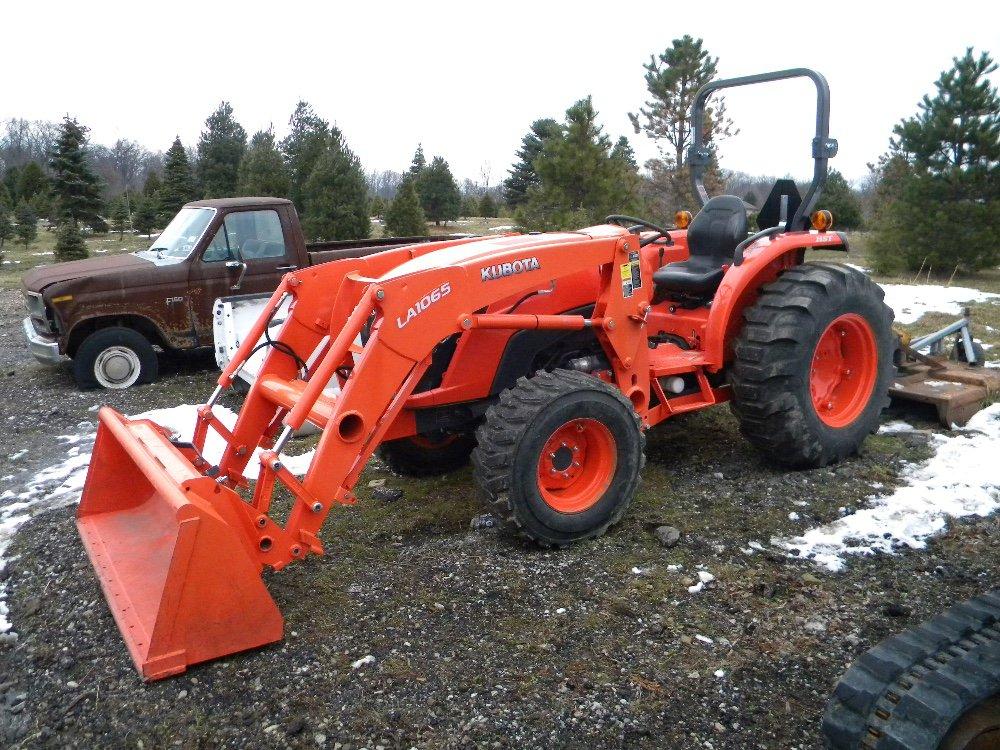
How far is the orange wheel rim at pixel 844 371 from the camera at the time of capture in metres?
5.51

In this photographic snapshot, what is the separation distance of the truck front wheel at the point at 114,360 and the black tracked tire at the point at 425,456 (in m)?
4.74

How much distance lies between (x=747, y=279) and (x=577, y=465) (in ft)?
5.35

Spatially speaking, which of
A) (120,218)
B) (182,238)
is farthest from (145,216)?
(182,238)

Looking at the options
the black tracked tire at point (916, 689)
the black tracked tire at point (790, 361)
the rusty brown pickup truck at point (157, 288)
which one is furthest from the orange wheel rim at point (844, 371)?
the rusty brown pickup truck at point (157, 288)

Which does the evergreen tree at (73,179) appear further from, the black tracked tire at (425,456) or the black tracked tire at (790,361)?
the black tracked tire at (790,361)

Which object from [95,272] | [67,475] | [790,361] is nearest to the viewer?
[790,361]

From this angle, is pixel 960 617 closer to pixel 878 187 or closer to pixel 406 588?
pixel 406 588

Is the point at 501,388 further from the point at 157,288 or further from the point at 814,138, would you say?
the point at 157,288

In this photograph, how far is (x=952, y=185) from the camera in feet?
60.1

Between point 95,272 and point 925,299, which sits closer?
point 95,272

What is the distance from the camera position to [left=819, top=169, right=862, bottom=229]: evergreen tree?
27344mm

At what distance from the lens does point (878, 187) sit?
28.3 meters

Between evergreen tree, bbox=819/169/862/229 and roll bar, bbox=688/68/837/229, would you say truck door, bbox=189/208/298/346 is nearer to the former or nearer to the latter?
roll bar, bbox=688/68/837/229

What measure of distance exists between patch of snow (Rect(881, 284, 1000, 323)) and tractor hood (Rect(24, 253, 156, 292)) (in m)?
9.43
